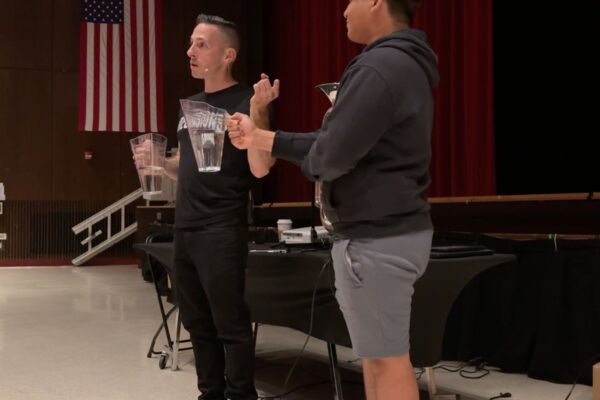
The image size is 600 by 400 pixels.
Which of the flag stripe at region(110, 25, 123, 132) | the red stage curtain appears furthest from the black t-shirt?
the flag stripe at region(110, 25, 123, 132)

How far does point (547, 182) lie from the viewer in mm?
5910

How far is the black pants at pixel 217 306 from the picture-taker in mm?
2486

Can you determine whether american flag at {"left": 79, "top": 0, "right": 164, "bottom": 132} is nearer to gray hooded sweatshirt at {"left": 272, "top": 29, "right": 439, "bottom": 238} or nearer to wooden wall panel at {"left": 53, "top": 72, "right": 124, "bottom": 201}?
wooden wall panel at {"left": 53, "top": 72, "right": 124, "bottom": 201}

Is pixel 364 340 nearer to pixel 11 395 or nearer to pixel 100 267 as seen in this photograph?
pixel 11 395

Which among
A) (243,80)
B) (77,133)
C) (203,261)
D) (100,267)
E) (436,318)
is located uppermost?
(243,80)

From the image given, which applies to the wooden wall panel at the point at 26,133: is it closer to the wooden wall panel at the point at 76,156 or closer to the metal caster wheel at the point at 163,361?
the wooden wall panel at the point at 76,156

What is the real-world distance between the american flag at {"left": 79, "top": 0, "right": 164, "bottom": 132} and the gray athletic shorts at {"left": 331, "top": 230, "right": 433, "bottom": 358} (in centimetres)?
973

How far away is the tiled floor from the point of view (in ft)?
10.8

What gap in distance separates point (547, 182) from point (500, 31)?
5.70ft

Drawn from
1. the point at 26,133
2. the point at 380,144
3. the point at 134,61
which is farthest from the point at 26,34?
the point at 380,144

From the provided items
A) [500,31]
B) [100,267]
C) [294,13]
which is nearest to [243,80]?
[294,13]

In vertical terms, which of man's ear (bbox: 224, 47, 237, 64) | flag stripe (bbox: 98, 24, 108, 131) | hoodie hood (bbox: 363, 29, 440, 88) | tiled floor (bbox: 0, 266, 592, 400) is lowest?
tiled floor (bbox: 0, 266, 592, 400)

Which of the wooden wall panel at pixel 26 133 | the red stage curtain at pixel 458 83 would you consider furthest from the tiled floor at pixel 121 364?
the wooden wall panel at pixel 26 133

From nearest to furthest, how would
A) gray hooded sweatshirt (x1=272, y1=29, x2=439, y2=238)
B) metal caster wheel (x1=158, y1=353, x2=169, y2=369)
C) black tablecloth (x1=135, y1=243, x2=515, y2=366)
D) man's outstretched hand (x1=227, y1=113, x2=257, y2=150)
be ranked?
gray hooded sweatshirt (x1=272, y1=29, x2=439, y2=238), man's outstretched hand (x1=227, y1=113, x2=257, y2=150), black tablecloth (x1=135, y1=243, x2=515, y2=366), metal caster wheel (x1=158, y1=353, x2=169, y2=369)
